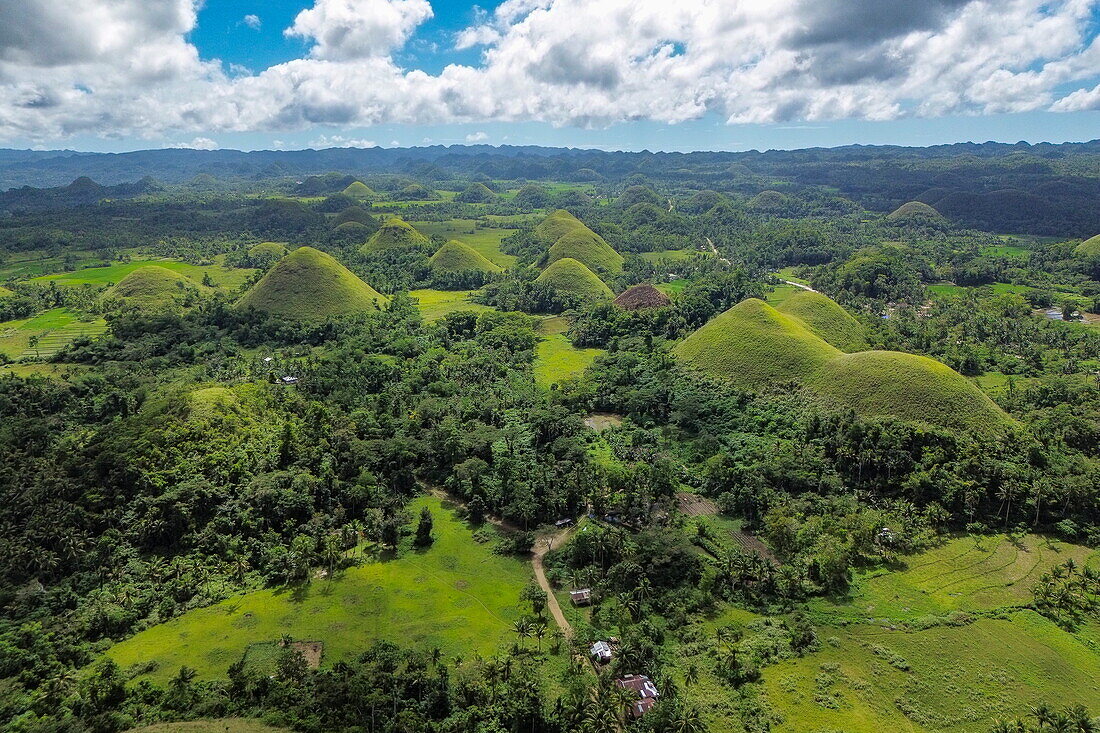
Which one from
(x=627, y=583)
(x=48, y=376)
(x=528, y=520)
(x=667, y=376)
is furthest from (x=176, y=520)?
(x=667, y=376)

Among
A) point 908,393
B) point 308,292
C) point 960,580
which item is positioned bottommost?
point 960,580

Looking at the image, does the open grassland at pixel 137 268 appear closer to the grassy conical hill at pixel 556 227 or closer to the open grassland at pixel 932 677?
the grassy conical hill at pixel 556 227

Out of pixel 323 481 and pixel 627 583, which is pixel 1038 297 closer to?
pixel 627 583

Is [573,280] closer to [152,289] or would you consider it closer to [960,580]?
[152,289]

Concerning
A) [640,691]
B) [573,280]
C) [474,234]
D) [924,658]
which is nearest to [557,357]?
[573,280]

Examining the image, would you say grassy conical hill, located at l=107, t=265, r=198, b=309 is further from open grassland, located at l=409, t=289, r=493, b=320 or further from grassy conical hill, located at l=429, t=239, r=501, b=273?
grassy conical hill, located at l=429, t=239, r=501, b=273

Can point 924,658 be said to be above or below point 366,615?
above

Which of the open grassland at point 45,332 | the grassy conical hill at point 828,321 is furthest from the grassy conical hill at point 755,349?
the open grassland at point 45,332
